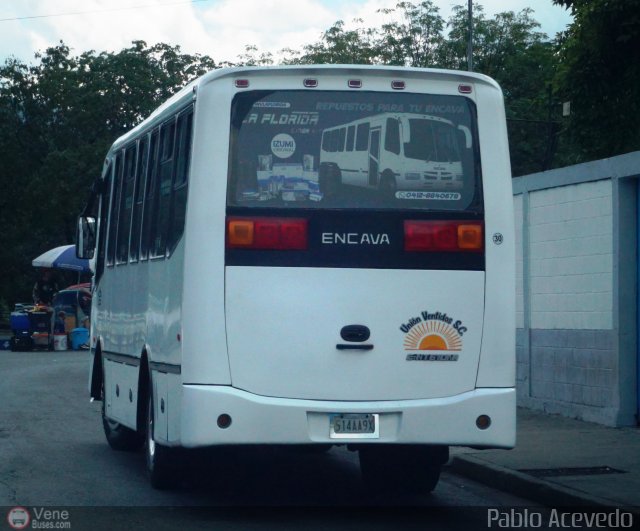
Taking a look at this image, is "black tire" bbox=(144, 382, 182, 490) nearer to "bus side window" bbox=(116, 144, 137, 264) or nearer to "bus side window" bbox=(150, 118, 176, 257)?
"bus side window" bbox=(150, 118, 176, 257)

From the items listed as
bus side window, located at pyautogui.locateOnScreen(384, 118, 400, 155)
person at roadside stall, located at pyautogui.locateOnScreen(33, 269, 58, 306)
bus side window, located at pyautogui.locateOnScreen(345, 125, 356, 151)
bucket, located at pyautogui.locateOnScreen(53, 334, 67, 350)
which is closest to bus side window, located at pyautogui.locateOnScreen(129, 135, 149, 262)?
bus side window, located at pyautogui.locateOnScreen(345, 125, 356, 151)

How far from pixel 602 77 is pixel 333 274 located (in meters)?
20.4

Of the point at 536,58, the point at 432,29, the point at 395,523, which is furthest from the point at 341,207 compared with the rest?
the point at 432,29

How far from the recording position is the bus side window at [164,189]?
32.8 ft

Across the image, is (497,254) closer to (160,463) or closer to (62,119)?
(160,463)

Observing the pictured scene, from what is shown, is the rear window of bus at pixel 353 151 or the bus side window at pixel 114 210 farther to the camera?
the bus side window at pixel 114 210

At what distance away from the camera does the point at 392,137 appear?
9.20 meters

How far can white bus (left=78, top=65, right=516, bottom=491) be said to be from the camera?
29.1ft

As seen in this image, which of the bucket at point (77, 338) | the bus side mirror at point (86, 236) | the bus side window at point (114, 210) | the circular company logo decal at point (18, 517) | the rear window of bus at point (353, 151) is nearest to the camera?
the circular company logo decal at point (18, 517)

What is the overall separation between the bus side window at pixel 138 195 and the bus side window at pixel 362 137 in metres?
2.70

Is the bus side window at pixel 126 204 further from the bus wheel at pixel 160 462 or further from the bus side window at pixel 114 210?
the bus wheel at pixel 160 462

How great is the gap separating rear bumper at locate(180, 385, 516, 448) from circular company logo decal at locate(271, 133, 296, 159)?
5.34 ft

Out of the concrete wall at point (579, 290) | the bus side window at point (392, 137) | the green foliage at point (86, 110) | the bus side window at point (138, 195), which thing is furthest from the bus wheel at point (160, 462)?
the green foliage at point (86, 110)

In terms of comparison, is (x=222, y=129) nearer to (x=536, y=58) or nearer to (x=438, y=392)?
(x=438, y=392)
